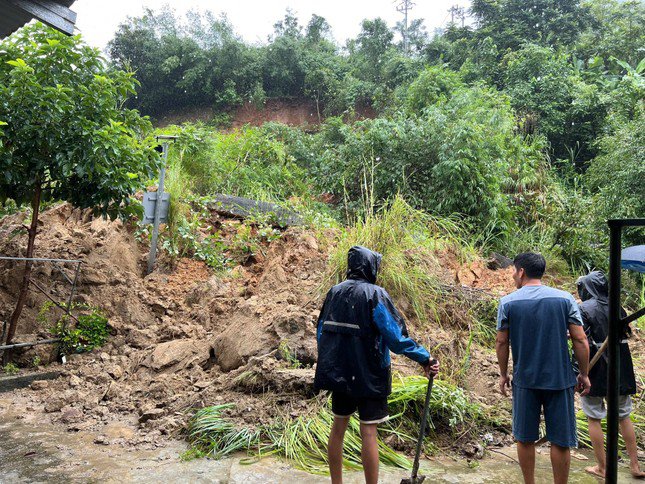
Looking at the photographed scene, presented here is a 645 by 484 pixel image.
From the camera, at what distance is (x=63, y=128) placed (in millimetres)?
6398

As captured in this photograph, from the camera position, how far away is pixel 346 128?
15477 millimetres

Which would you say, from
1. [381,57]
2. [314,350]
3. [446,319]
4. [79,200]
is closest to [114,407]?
[314,350]

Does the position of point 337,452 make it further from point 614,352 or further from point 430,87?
point 430,87

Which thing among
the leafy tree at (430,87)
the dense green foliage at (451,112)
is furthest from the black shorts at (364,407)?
the leafy tree at (430,87)

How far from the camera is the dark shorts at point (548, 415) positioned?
350 cm

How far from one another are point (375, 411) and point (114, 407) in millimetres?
3229

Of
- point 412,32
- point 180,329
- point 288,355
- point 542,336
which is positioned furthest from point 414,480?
point 412,32

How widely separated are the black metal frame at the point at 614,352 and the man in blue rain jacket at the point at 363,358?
6.13ft

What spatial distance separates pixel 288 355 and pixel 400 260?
1.92 m

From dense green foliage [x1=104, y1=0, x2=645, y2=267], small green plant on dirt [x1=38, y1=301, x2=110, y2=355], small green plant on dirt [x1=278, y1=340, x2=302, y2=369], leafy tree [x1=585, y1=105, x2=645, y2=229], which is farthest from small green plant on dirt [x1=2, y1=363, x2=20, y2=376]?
leafy tree [x1=585, y1=105, x2=645, y2=229]

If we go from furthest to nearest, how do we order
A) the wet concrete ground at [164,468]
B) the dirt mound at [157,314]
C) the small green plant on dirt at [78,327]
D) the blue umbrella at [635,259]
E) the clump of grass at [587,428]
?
the small green plant on dirt at [78,327] → the dirt mound at [157,314] → the clump of grass at [587,428] → the wet concrete ground at [164,468] → the blue umbrella at [635,259]

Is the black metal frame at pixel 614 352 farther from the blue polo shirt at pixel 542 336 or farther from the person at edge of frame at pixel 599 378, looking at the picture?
the person at edge of frame at pixel 599 378

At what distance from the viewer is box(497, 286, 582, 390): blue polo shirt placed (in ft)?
11.6

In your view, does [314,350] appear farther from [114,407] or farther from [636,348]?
[636,348]
